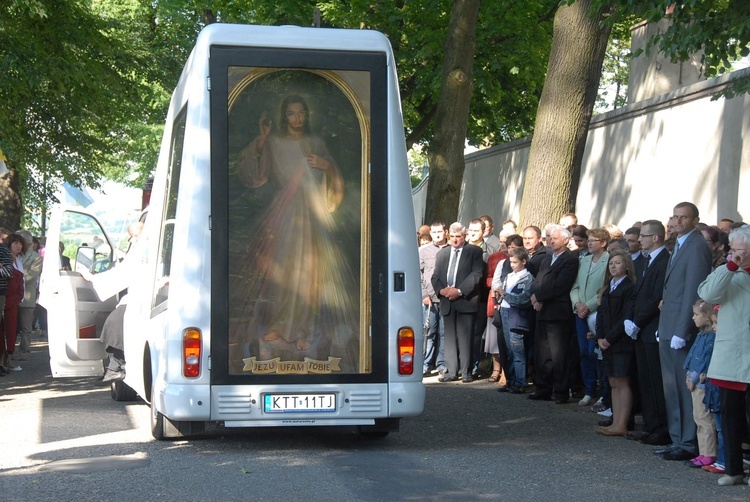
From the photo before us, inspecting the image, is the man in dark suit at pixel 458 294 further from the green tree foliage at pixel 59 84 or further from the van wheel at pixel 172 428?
the green tree foliage at pixel 59 84

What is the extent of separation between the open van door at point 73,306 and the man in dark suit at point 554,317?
4780mm

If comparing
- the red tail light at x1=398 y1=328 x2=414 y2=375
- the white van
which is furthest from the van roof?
the red tail light at x1=398 y1=328 x2=414 y2=375

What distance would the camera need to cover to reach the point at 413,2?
29.0 meters

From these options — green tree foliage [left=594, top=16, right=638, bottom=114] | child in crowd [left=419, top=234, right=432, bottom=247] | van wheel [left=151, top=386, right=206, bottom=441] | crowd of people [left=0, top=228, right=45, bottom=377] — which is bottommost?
van wheel [left=151, top=386, right=206, bottom=441]

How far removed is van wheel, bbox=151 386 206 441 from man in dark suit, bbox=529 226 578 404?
5.04m

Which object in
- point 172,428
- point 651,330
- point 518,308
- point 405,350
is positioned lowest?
point 172,428

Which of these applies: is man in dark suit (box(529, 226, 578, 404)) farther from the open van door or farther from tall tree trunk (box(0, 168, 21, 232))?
tall tree trunk (box(0, 168, 21, 232))

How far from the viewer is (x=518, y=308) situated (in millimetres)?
15133

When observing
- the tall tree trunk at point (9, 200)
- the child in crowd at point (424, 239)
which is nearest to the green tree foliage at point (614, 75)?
the tall tree trunk at point (9, 200)

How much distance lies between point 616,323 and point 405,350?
2.52 m

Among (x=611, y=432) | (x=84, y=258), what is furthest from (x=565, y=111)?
(x=84, y=258)

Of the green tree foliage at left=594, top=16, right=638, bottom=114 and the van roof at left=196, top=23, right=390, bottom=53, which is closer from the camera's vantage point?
the van roof at left=196, top=23, right=390, bottom=53

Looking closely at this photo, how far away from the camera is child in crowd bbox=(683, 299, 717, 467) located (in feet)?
31.6

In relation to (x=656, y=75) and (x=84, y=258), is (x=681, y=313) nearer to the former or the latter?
(x=84, y=258)
